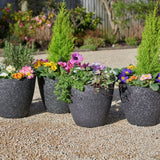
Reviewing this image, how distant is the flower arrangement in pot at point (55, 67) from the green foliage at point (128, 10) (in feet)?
27.0

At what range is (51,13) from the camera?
1103 centimetres

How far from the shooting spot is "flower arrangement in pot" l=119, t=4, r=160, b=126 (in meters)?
3.46

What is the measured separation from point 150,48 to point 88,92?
A: 0.94m

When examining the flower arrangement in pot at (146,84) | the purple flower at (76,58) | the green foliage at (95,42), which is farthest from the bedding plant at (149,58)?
the green foliage at (95,42)

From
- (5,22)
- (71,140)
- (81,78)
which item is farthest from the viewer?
(5,22)

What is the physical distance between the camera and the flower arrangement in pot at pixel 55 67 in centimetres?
392

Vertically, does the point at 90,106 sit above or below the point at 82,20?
below

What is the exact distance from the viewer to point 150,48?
11.6 ft

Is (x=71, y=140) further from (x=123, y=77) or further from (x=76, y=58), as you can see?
(x=76, y=58)

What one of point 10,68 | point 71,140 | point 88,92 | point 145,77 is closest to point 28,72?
point 10,68

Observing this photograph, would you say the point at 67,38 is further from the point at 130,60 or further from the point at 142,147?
the point at 130,60

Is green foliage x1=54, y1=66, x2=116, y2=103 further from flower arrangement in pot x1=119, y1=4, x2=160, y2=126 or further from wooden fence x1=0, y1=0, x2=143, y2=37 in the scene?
wooden fence x1=0, y1=0, x2=143, y2=37

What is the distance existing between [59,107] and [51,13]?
759 centimetres

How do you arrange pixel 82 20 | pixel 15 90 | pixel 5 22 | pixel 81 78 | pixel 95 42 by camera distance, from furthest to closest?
pixel 82 20
pixel 5 22
pixel 95 42
pixel 15 90
pixel 81 78
